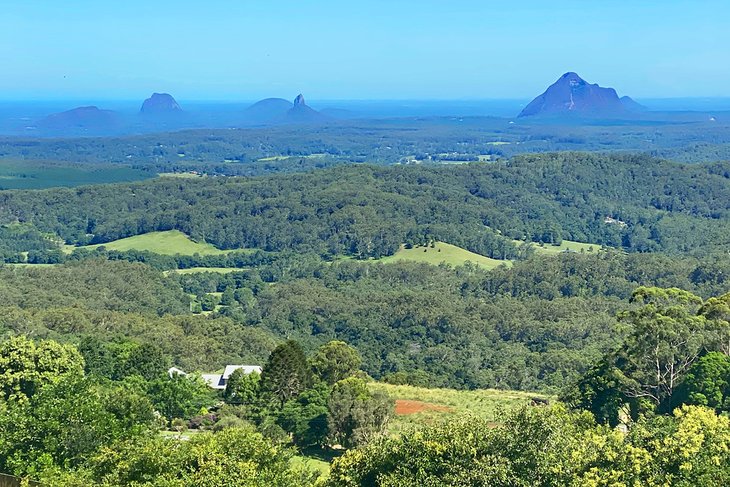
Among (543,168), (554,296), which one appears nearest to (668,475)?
(554,296)

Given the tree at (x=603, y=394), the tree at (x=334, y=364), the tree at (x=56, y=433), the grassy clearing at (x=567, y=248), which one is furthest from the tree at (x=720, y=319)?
the grassy clearing at (x=567, y=248)

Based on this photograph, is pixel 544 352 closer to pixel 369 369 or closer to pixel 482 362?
pixel 482 362

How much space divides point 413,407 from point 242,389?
25.3 feet

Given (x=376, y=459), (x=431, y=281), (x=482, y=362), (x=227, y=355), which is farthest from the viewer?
(x=431, y=281)

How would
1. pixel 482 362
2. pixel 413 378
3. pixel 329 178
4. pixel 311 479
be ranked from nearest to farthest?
pixel 311 479 → pixel 413 378 → pixel 482 362 → pixel 329 178

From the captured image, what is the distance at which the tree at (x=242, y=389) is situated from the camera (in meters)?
35.4

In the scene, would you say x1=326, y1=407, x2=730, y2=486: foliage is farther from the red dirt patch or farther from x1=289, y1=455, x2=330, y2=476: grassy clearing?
the red dirt patch

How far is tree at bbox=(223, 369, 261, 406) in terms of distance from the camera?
116ft

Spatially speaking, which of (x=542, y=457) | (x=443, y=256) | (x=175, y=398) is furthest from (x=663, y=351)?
(x=443, y=256)

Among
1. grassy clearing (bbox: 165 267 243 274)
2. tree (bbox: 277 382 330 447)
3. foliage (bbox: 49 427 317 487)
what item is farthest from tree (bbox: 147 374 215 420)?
grassy clearing (bbox: 165 267 243 274)

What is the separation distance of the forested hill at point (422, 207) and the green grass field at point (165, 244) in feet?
6.25

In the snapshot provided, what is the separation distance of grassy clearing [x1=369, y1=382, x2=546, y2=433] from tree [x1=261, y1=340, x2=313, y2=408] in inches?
144

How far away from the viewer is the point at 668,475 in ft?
56.1

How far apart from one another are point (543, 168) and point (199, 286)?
262 ft
